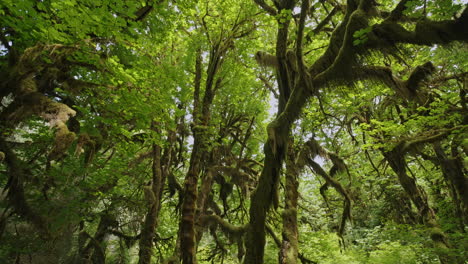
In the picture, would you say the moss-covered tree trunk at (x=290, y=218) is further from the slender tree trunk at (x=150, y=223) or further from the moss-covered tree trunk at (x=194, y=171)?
the slender tree trunk at (x=150, y=223)

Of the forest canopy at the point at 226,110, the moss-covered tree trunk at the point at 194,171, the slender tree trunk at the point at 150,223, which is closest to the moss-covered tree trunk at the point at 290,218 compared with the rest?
the forest canopy at the point at 226,110

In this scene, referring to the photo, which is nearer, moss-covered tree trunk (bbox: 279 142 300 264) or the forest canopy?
the forest canopy

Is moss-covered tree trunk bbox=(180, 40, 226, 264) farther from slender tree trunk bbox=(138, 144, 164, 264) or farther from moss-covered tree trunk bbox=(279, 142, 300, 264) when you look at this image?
moss-covered tree trunk bbox=(279, 142, 300, 264)

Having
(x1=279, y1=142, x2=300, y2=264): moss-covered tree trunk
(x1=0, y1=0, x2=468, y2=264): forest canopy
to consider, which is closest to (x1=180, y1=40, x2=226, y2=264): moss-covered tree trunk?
(x1=0, y1=0, x2=468, y2=264): forest canopy

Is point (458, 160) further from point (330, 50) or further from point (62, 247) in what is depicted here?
point (62, 247)

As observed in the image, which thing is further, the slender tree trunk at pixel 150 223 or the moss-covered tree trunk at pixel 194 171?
the slender tree trunk at pixel 150 223

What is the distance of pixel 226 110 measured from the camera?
11125 millimetres

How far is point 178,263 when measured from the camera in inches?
288

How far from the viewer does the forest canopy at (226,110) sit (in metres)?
4.53

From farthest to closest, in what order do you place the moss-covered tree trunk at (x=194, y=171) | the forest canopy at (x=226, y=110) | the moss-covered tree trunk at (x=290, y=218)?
the moss-covered tree trunk at (x=290, y=218) → the moss-covered tree trunk at (x=194, y=171) → the forest canopy at (x=226, y=110)

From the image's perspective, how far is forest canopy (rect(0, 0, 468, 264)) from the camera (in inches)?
178

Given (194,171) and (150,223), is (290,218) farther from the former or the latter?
(150,223)

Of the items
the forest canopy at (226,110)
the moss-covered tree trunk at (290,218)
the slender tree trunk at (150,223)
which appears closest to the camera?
the forest canopy at (226,110)

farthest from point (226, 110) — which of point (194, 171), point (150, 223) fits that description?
point (150, 223)
